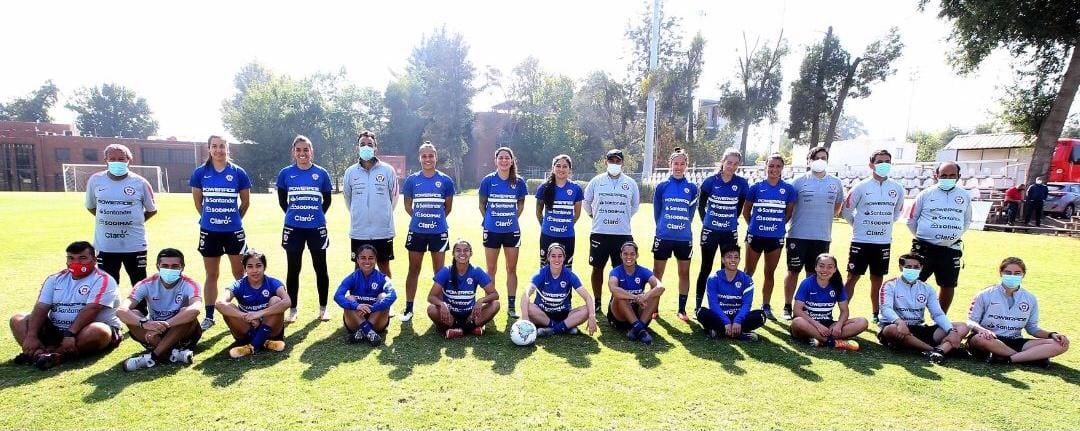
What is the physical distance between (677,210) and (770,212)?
3.52ft

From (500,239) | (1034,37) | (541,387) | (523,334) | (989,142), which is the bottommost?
(541,387)

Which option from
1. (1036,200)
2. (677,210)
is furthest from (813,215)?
(1036,200)

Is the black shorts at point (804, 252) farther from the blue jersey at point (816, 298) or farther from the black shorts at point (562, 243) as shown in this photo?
the black shorts at point (562, 243)

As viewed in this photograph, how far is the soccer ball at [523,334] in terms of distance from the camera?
197 inches

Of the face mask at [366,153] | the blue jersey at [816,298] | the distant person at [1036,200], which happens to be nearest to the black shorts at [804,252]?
the blue jersey at [816,298]

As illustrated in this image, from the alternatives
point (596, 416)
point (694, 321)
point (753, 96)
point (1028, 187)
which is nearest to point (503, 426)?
point (596, 416)

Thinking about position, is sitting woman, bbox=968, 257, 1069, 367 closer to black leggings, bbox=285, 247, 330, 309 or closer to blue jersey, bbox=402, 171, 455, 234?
blue jersey, bbox=402, 171, 455, 234

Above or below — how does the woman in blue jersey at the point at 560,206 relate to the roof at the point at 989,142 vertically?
below

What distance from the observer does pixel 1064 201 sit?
17875 millimetres

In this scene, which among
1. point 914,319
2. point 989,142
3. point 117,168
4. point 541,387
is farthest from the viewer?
point 989,142

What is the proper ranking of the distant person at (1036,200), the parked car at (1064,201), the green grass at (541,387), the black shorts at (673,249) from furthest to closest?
the parked car at (1064,201), the distant person at (1036,200), the black shorts at (673,249), the green grass at (541,387)

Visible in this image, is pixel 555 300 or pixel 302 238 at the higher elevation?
pixel 302 238

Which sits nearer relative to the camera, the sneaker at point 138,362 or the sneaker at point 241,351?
the sneaker at point 138,362

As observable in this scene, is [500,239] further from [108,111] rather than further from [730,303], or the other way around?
[108,111]
